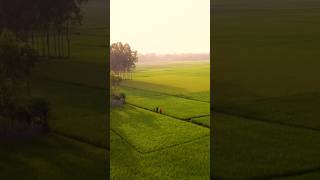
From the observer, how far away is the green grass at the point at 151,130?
33906mm

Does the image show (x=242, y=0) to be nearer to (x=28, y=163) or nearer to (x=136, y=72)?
(x=136, y=72)

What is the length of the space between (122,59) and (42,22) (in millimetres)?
17454

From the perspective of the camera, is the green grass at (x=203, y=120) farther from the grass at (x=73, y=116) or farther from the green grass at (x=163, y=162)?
the grass at (x=73, y=116)

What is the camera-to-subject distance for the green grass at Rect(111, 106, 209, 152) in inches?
1335

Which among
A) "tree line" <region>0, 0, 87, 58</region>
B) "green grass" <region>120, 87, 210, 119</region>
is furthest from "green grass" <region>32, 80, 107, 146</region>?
"tree line" <region>0, 0, 87, 58</region>

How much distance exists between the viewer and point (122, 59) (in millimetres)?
68688

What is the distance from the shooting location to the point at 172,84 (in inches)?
2557

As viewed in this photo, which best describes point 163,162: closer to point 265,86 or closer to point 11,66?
point 11,66

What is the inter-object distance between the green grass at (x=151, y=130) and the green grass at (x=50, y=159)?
437cm

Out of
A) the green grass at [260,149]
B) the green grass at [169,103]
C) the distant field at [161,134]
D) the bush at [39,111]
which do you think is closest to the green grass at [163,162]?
the distant field at [161,134]

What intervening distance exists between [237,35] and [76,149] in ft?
181

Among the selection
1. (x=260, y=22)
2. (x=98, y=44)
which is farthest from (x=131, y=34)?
(x=260, y=22)

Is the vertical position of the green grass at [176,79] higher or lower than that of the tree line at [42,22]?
lower

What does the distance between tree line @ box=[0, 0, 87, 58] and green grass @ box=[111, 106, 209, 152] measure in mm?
13790
